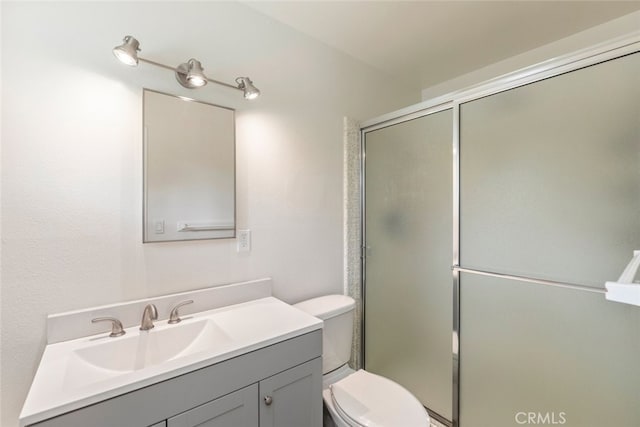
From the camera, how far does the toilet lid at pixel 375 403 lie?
3.78ft

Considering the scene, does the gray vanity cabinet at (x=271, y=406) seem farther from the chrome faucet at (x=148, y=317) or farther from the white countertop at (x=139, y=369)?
the chrome faucet at (x=148, y=317)

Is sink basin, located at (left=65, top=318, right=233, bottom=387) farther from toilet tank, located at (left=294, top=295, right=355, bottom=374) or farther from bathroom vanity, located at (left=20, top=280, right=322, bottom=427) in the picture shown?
toilet tank, located at (left=294, top=295, right=355, bottom=374)

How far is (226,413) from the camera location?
2.86 ft

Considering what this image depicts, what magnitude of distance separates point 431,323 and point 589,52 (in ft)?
4.74

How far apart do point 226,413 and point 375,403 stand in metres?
0.73

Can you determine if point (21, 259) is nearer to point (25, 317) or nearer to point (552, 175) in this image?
point (25, 317)

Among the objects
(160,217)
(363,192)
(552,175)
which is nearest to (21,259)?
(160,217)

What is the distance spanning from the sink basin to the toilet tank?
53 cm

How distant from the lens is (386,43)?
1791 mm

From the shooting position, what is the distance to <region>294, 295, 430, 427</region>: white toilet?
1172 mm

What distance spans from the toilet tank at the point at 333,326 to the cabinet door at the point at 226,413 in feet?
1.77
